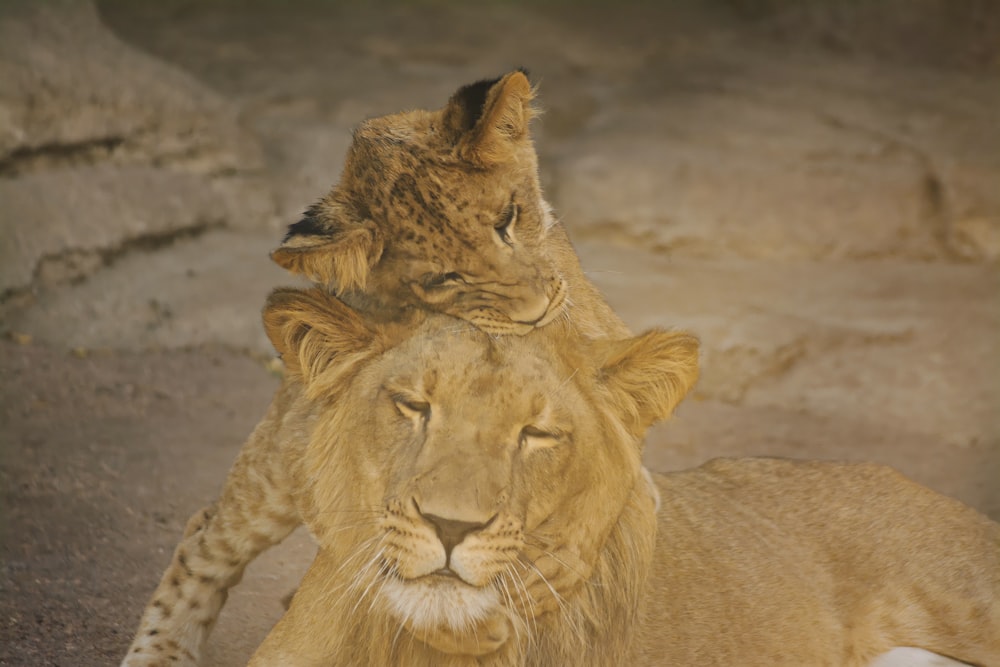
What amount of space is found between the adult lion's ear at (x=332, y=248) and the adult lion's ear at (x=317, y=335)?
168mm

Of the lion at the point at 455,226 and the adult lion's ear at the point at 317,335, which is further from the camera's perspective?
the lion at the point at 455,226

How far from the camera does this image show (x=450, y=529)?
6.81ft

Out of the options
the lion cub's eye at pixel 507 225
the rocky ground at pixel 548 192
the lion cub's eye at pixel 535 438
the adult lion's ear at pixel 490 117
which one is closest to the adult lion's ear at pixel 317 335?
the lion cub's eye at pixel 535 438

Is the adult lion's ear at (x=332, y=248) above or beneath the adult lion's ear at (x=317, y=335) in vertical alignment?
above

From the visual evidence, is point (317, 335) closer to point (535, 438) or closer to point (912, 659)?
point (535, 438)

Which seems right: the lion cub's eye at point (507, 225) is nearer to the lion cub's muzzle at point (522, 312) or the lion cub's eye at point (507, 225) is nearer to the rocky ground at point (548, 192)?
the lion cub's muzzle at point (522, 312)

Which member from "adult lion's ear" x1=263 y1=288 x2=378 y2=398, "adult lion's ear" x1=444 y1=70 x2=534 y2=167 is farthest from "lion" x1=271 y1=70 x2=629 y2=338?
"adult lion's ear" x1=263 y1=288 x2=378 y2=398

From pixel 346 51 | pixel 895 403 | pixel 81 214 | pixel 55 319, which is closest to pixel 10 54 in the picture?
pixel 81 214

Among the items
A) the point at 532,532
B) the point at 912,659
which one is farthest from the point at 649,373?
the point at 912,659

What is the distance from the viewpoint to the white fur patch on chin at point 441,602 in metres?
2.13

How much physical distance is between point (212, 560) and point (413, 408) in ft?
4.23

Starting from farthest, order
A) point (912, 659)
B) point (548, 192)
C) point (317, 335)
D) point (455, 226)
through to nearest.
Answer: point (548, 192)
point (912, 659)
point (455, 226)
point (317, 335)

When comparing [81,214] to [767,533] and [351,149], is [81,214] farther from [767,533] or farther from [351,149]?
[767,533]

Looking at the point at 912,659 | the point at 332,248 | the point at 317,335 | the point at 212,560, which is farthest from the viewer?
the point at 212,560
